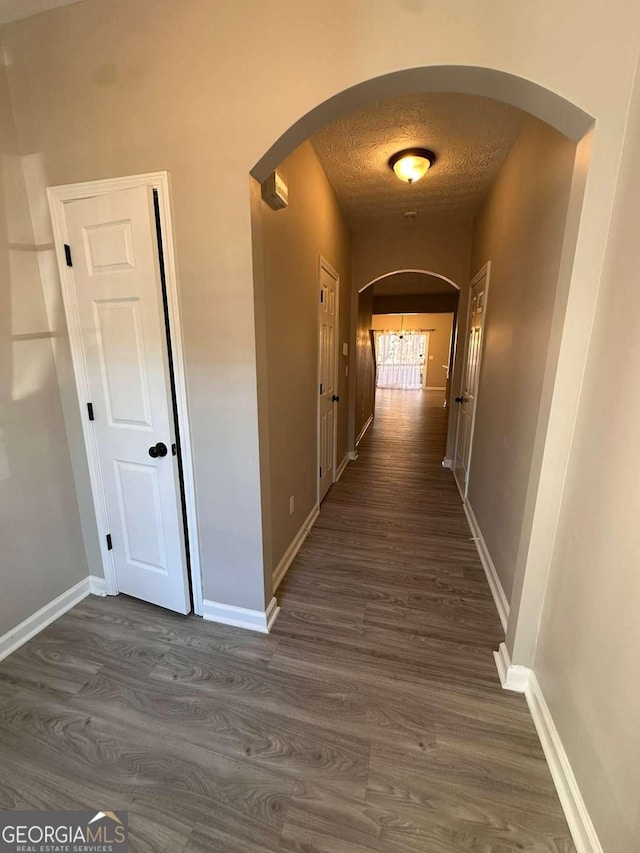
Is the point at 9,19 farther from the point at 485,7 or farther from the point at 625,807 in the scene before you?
the point at 625,807

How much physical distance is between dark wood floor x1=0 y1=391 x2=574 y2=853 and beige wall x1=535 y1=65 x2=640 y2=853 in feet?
1.00

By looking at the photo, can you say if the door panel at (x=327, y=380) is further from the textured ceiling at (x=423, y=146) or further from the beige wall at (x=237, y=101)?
the beige wall at (x=237, y=101)

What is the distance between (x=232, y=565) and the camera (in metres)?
1.87

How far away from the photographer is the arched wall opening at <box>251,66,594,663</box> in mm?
1190

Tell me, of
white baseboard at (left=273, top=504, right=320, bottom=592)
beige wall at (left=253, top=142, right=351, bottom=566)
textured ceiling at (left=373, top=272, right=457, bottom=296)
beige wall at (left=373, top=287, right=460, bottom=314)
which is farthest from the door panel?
beige wall at (left=373, top=287, right=460, bottom=314)

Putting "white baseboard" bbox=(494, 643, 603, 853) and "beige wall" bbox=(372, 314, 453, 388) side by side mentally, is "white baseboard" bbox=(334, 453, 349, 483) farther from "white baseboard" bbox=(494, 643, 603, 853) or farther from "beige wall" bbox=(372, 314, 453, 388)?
"beige wall" bbox=(372, 314, 453, 388)

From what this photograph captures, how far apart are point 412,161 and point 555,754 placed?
3303 millimetres

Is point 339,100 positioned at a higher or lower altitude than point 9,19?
lower

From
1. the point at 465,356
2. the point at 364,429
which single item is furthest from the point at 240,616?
the point at 364,429

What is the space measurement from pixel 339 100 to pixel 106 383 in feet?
5.44

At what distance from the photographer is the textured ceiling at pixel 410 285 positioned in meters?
6.03

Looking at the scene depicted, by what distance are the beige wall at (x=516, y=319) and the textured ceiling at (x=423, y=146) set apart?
7.8 inches

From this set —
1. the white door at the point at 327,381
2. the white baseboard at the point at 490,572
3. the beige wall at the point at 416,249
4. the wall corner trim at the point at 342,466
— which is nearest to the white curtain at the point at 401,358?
the beige wall at the point at 416,249

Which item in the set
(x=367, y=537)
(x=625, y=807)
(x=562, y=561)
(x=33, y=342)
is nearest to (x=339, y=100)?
(x=33, y=342)
